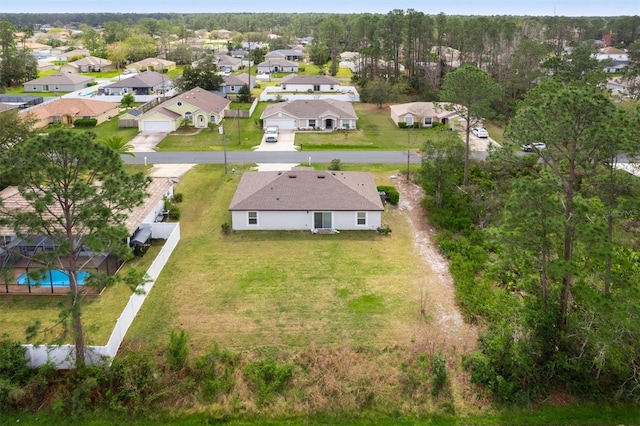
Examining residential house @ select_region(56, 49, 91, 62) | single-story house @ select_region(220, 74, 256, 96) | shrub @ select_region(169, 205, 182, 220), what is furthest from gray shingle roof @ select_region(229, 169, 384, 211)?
residential house @ select_region(56, 49, 91, 62)

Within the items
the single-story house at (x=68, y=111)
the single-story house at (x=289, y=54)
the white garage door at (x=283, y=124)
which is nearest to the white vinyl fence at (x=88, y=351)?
the white garage door at (x=283, y=124)

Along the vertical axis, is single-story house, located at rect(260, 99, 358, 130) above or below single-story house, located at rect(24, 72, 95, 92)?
below

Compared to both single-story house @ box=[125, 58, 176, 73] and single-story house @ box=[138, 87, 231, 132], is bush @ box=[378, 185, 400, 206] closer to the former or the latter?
single-story house @ box=[138, 87, 231, 132]

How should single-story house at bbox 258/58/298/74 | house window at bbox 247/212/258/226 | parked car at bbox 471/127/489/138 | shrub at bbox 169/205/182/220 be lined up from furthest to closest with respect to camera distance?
single-story house at bbox 258/58/298/74, parked car at bbox 471/127/489/138, shrub at bbox 169/205/182/220, house window at bbox 247/212/258/226

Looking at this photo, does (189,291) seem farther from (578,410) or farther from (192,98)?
(192,98)

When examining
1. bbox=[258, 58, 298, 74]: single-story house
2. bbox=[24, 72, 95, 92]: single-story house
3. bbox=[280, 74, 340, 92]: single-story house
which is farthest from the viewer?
bbox=[258, 58, 298, 74]: single-story house

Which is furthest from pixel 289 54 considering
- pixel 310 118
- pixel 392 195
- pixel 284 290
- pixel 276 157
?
pixel 284 290

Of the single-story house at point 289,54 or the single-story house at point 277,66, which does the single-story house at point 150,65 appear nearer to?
the single-story house at point 277,66

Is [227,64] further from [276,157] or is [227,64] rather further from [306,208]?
[306,208]
